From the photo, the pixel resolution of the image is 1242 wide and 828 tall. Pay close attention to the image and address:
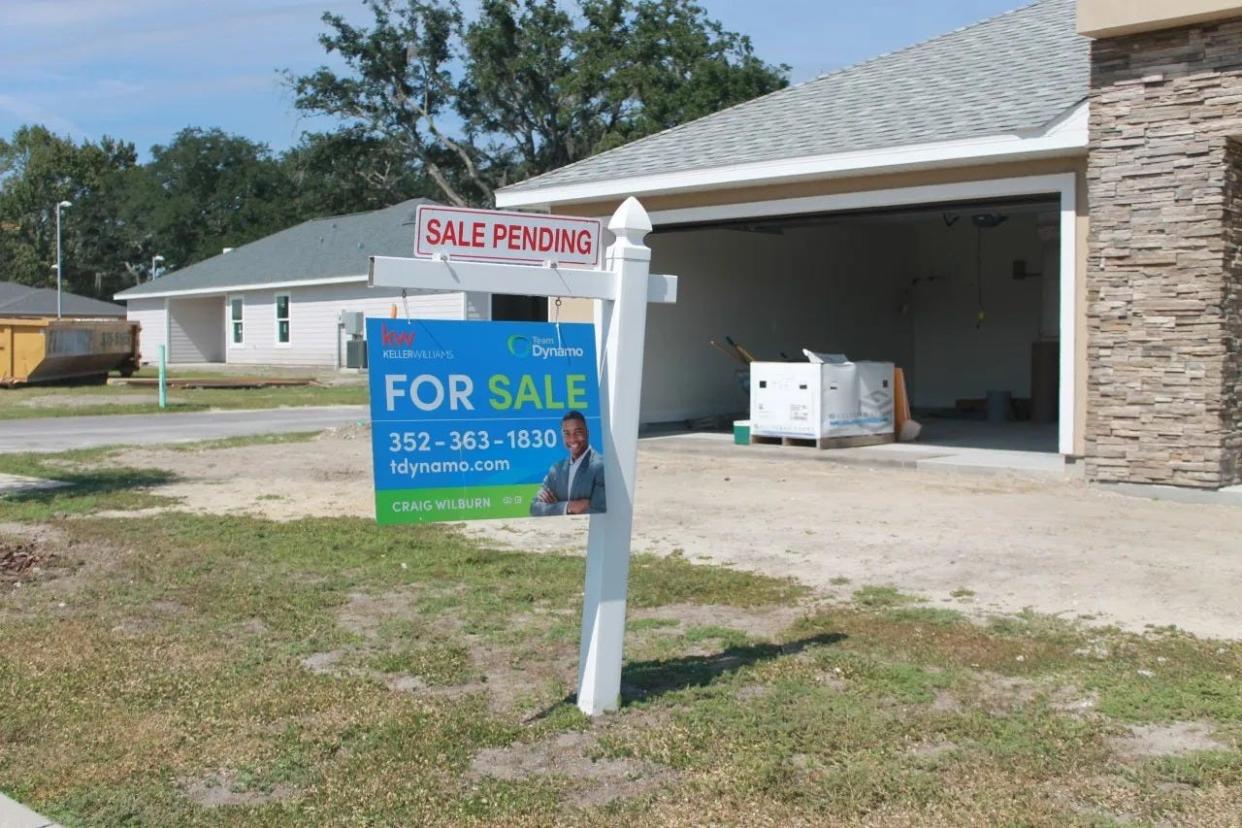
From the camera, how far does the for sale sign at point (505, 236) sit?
17.1 ft

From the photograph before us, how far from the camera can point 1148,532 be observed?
994 centimetres

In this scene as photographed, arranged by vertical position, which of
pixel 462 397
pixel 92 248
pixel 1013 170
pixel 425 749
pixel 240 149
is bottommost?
pixel 425 749

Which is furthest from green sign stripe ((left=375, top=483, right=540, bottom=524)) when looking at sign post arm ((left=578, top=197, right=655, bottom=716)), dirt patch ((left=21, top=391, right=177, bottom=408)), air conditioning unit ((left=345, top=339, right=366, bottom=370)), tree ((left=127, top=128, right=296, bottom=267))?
tree ((left=127, top=128, right=296, bottom=267))

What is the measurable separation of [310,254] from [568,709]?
1516 inches

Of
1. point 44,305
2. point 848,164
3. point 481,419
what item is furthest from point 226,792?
point 44,305

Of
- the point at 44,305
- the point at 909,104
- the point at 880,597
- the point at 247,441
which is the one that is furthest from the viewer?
the point at 44,305

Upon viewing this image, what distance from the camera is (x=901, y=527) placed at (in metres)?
10.3

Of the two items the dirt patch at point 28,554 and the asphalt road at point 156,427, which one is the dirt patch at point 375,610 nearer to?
the dirt patch at point 28,554

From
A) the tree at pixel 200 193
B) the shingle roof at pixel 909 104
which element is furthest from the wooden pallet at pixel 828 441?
the tree at pixel 200 193

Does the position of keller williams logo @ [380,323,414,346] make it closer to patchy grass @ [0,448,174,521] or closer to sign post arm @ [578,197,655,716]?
sign post arm @ [578,197,655,716]

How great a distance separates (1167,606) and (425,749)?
451 centimetres

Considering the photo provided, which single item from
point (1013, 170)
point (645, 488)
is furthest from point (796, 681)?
point (1013, 170)

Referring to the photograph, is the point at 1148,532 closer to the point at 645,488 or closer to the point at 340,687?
the point at 645,488

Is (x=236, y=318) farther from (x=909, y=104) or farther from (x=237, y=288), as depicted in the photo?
(x=909, y=104)
